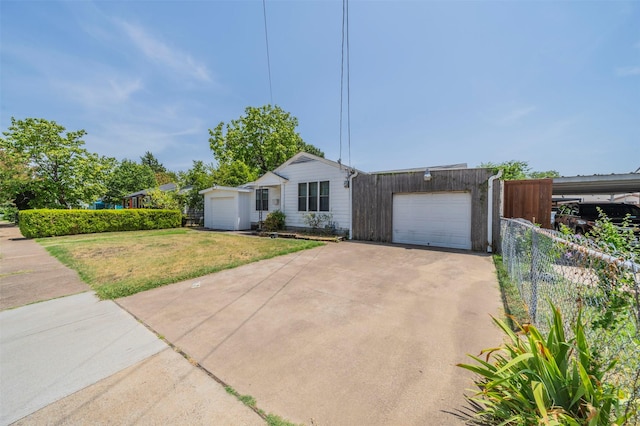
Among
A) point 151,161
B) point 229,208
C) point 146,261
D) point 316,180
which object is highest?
point 151,161

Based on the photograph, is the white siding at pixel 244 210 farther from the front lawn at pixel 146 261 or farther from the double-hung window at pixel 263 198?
the front lawn at pixel 146 261

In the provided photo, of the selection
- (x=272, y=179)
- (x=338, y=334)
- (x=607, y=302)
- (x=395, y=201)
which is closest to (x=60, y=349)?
(x=338, y=334)

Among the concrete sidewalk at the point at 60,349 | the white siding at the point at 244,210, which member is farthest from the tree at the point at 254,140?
the concrete sidewalk at the point at 60,349

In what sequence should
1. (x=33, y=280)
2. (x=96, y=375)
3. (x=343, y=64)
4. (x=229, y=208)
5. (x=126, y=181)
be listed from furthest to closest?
(x=126, y=181)
(x=229, y=208)
(x=343, y=64)
(x=33, y=280)
(x=96, y=375)

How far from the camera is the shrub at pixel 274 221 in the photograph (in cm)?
1320

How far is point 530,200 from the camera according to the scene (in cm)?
811

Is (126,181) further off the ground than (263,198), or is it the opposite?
(126,181)

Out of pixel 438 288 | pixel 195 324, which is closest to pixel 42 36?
pixel 195 324

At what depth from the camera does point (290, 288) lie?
4.75 meters

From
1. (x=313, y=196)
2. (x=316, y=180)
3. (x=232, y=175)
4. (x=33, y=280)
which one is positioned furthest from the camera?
(x=232, y=175)

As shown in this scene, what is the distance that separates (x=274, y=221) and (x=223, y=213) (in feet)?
16.2

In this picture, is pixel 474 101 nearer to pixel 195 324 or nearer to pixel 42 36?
pixel 195 324

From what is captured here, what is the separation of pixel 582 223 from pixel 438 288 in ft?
28.7

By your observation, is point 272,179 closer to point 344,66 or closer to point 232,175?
point 344,66
